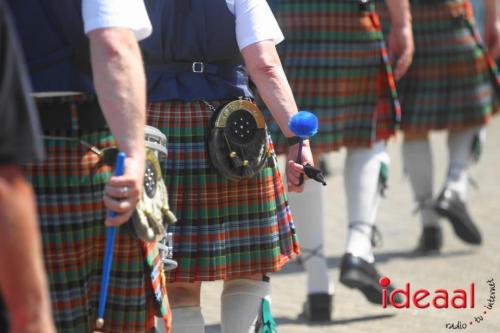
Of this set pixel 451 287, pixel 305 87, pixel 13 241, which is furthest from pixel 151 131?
pixel 451 287

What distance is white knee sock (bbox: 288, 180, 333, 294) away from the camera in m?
5.28

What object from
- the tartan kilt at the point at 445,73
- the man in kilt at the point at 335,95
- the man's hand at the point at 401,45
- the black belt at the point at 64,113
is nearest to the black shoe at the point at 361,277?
the man in kilt at the point at 335,95

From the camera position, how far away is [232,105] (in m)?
3.84

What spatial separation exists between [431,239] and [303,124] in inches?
126

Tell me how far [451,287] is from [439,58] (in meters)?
1.31

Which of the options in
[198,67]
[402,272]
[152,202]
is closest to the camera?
[152,202]

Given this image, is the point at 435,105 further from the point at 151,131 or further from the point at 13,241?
the point at 13,241

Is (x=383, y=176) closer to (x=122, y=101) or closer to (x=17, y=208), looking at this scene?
(x=122, y=101)

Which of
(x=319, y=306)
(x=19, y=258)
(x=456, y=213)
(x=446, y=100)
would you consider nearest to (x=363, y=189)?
(x=319, y=306)

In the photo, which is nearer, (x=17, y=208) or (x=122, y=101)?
(x=17, y=208)

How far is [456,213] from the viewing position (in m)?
6.57

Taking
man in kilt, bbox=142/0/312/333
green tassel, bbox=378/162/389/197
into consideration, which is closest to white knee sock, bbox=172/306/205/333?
man in kilt, bbox=142/0/312/333

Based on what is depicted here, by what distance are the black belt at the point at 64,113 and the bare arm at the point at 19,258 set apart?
0.82m

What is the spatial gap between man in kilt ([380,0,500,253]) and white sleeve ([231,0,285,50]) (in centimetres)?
288
